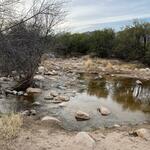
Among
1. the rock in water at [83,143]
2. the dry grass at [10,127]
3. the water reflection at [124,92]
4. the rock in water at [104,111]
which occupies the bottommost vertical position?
the water reflection at [124,92]

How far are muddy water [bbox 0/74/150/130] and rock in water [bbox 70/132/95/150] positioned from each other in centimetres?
175

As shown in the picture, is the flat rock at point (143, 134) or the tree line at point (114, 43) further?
the tree line at point (114, 43)

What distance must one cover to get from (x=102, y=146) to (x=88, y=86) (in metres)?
10.2

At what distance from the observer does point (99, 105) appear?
39.0 ft

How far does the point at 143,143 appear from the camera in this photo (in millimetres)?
6805

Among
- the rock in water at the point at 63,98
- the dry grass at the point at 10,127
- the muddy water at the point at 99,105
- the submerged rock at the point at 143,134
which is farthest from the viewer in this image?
the rock in water at the point at 63,98

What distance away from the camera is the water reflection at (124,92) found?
12406 millimetres

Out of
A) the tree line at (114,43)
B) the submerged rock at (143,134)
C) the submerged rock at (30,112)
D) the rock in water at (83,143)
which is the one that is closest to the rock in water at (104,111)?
the submerged rock at (30,112)

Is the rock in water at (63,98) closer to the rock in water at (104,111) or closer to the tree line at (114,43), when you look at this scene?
the rock in water at (104,111)

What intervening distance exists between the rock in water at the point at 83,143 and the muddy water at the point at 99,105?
175 centimetres

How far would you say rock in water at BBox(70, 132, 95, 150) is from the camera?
20.8ft

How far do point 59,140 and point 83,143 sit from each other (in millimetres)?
616

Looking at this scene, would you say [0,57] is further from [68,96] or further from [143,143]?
[68,96]

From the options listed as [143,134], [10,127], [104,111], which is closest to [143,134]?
[143,134]
